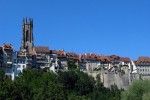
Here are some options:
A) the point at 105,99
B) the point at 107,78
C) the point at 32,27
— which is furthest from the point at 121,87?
the point at 32,27

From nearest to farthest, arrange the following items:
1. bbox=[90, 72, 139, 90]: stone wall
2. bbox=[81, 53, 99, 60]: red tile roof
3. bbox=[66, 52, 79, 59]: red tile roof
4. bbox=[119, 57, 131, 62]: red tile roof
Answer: bbox=[90, 72, 139, 90]: stone wall
bbox=[66, 52, 79, 59]: red tile roof
bbox=[81, 53, 99, 60]: red tile roof
bbox=[119, 57, 131, 62]: red tile roof

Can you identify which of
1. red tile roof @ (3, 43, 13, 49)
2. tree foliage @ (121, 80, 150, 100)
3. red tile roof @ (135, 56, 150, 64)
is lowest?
tree foliage @ (121, 80, 150, 100)

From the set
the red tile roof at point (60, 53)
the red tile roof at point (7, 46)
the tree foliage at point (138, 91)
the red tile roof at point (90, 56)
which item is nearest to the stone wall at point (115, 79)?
the red tile roof at point (60, 53)

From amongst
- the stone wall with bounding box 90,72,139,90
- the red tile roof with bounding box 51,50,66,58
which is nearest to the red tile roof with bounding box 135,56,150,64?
the stone wall with bounding box 90,72,139,90

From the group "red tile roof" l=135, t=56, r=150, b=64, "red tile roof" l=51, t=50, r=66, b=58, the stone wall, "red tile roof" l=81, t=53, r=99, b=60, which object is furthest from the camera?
"red tile roof" l=135, t=56, r=150, b=64

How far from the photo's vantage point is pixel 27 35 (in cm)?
10981

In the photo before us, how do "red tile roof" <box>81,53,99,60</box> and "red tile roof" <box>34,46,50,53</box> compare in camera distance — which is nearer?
"red tile roof" <box>34,46,50,53</box>

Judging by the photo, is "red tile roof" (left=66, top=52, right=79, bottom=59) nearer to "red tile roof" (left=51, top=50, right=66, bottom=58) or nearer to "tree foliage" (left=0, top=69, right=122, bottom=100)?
"red tile roof" (left=51, top=50, right=66, bottom=58)

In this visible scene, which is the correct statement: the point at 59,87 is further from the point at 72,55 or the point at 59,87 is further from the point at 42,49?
the point at 72,55

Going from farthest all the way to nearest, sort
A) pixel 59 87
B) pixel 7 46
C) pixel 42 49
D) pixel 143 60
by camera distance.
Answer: pixel 143 60 < pixel 42 49 < pixel 7 46 < pixel 59 87

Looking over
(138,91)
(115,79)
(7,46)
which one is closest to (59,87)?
(138,91)

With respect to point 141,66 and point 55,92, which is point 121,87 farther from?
point 55,92

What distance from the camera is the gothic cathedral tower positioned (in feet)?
351

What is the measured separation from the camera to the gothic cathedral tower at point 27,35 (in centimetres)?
10694
